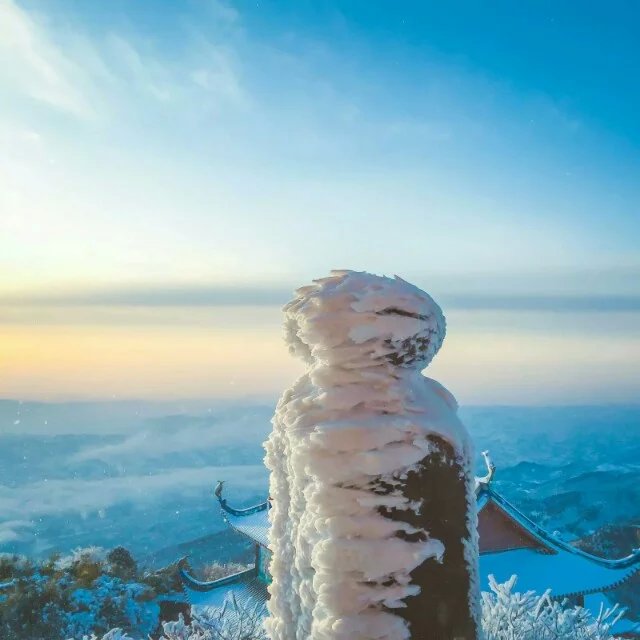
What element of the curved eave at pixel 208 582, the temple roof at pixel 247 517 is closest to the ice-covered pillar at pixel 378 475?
the temple roof at pixel 247 517

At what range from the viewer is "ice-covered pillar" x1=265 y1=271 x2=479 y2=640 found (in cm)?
243

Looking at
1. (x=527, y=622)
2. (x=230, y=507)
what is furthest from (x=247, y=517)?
(x=527, y=622)

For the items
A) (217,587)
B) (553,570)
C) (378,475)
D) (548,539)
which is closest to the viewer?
(378,475)

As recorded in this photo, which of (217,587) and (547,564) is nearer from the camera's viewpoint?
(547,564)

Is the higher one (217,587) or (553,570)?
(553,570)

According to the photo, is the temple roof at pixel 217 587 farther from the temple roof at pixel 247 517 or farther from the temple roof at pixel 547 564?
the temple roof at pixel 547 564

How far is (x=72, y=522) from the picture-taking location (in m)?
57.7

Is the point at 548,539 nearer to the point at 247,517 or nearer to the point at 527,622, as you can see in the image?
the point at 247,517

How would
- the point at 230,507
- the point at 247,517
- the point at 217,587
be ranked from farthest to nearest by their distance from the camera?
1. the point at 230,507
2. the point at 247,517
3. the point at 217,587

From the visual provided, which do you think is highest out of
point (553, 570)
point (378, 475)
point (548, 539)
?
point (378, 475)

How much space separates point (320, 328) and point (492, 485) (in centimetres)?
1215

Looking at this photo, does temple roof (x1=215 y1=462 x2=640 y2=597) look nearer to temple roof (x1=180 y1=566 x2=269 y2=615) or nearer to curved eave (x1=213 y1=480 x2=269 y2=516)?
curved eave (x1=213 y1=480 x2=269 y2=516)

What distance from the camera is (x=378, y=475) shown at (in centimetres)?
250

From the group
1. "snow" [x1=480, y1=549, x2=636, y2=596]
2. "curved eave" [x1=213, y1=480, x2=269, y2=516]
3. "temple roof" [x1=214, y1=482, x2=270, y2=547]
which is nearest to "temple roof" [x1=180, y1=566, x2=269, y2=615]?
"temple roof" [x1=214, y1=482, x2=270, y2=547]
